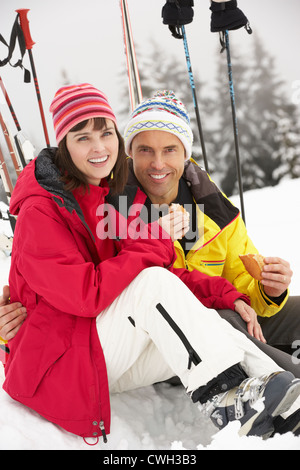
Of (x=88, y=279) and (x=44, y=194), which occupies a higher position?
(x=44, y=194)

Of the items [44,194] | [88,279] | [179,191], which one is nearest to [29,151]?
[179,191]

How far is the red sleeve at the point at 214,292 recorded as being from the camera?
6.62ft

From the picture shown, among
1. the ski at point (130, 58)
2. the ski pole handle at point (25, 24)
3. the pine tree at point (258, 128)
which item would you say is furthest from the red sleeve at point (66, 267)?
the pine tree at point (258, 128)

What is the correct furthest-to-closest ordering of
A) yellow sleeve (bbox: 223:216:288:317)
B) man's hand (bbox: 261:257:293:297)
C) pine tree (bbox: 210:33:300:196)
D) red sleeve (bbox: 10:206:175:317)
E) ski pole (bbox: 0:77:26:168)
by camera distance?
1. pine tree (bbox: 210:33:300:196)
2. ski pole (bbox: 0:77:26:168)
3. yellow sleeve (bbox: 223:216:288:317)
4. man's hand (bbox: 261:257:293:297)
5. red sleeve (bbox: 10:206:175:317)

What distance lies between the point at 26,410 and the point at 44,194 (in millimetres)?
791

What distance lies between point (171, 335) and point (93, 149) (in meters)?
0.80

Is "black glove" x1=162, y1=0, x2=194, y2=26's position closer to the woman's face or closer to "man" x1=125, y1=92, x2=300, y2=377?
"man" x1=125, y1=92, x2=300, y2=377

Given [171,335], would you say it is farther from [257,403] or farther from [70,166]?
[70,166]

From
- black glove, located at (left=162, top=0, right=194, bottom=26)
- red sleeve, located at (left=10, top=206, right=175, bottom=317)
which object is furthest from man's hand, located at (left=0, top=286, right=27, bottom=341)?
black glove, located at (left=162, top=0, right=194, bottom=26)

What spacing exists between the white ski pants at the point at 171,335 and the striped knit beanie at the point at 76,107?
66 cm

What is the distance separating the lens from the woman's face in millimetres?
1839

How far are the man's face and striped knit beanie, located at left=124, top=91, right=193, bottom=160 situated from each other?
30 millimetres

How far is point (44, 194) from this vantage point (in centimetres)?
174
